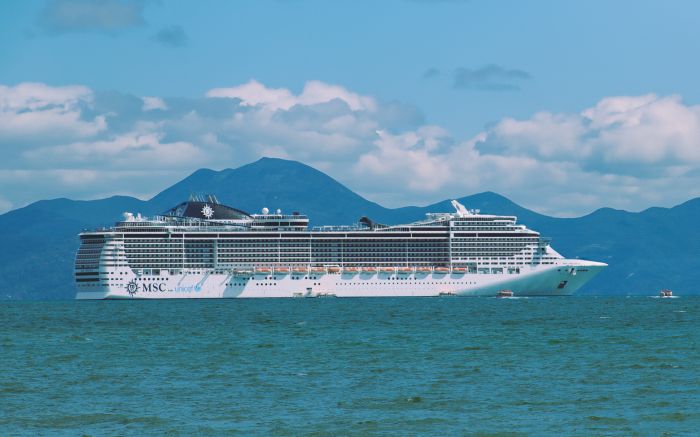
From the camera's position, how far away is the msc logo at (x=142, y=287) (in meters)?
153

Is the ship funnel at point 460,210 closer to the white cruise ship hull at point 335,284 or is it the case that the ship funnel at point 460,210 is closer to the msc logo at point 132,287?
the white cruise ship hull at point 335,284

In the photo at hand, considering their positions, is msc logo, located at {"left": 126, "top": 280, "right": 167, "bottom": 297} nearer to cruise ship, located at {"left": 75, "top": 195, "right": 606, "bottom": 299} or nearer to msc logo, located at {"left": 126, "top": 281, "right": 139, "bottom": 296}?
msc logo, located at {"left": 126, "top": 281, "right": 139, "bottom": 296}

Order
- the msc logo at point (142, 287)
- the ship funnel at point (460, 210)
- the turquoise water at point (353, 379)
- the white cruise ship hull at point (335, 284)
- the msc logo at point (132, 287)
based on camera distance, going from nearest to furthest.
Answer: the turquoise water at point (353, 379), the msc logo at point (132, 287), the msc logo at point (142, 287), the white cruise ship hull at point (335, 284), the ship funnel at point (460, 210)

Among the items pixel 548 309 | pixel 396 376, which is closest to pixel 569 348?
Answer: pixel 396 376

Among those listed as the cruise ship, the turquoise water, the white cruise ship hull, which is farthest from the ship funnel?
the turquoise water

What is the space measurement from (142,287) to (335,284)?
78.0ft

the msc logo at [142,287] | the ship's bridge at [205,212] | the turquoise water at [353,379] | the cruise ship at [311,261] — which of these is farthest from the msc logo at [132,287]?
the turquoise water at [353,379]

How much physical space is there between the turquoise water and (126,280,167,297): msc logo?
62.4 metres

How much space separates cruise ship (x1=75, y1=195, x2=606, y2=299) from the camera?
15525cm

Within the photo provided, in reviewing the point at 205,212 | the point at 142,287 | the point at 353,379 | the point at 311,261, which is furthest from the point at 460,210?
the point at 353,379

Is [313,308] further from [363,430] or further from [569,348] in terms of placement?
[363,430]

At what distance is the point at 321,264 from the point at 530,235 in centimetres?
2699

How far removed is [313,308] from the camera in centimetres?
12269

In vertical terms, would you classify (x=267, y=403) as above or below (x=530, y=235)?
below
